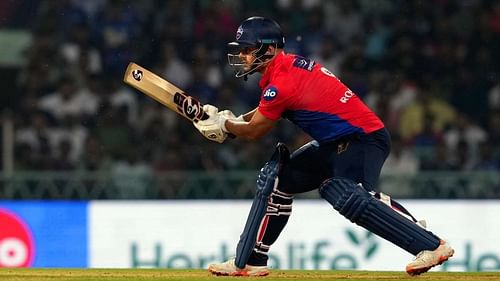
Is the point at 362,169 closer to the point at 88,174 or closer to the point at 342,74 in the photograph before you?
the point at 88,174

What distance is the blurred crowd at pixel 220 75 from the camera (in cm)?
1273

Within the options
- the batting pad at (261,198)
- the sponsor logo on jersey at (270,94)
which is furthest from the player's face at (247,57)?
the batting pad at (261,198)

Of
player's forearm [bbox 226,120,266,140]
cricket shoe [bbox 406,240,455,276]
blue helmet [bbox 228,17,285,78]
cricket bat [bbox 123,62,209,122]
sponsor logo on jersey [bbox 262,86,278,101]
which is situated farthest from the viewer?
cricket bat [bbox 123,62,209,122]

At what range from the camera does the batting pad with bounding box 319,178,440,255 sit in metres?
7.01

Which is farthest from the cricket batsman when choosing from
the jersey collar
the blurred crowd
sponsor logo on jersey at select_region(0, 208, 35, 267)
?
the blurred crowd

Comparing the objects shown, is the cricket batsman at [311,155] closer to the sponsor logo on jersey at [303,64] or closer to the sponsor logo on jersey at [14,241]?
the sponsor logo on jersey at [303,64]

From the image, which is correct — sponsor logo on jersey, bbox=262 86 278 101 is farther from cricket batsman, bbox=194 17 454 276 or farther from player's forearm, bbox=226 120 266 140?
player's forearm, bbox=226 120 266 140

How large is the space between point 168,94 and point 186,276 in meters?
1.12

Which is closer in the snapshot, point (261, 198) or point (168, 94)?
point (261, 198)

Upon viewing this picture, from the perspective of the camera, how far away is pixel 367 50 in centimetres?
1382

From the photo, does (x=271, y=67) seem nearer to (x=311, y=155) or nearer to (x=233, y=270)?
(x=311, y=155)

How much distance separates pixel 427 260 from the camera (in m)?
6.95

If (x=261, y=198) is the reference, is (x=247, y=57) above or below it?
above

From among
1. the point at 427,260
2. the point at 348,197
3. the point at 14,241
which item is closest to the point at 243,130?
the point at 348,197
